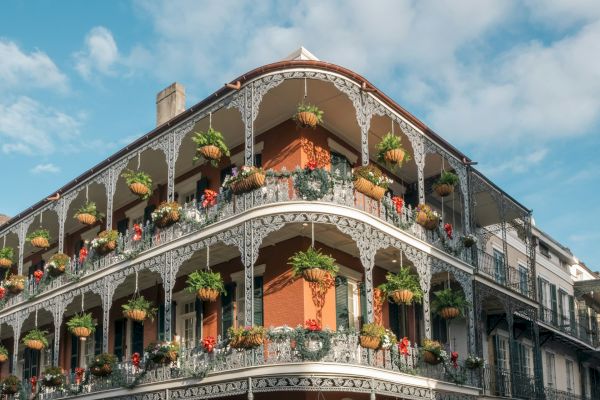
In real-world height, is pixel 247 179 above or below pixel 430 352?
above

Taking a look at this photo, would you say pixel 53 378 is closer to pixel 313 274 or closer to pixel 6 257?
pixel 6 257

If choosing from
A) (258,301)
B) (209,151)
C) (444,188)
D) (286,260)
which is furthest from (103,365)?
(444,188)

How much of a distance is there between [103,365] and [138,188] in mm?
4686

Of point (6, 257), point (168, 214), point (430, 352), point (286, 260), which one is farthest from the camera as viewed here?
point (6, 257)

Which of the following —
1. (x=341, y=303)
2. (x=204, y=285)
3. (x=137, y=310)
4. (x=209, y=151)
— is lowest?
→ (x=341, y=303)

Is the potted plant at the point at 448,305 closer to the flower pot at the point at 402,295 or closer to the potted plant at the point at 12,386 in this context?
the flower pot at the point at 402,295

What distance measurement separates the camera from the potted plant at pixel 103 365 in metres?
19.4

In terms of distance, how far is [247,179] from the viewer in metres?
16.7

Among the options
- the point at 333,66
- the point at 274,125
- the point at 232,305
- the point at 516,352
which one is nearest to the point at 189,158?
the point at 274,125

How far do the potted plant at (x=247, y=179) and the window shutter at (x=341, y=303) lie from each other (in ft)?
10.5

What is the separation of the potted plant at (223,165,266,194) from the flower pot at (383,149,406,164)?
303cm

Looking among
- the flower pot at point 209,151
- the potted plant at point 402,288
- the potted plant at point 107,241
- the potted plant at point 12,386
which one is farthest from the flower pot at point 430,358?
the potted plant at point 12,386

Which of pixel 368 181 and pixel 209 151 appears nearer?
pixel 368 181

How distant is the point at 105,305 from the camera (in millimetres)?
20500
